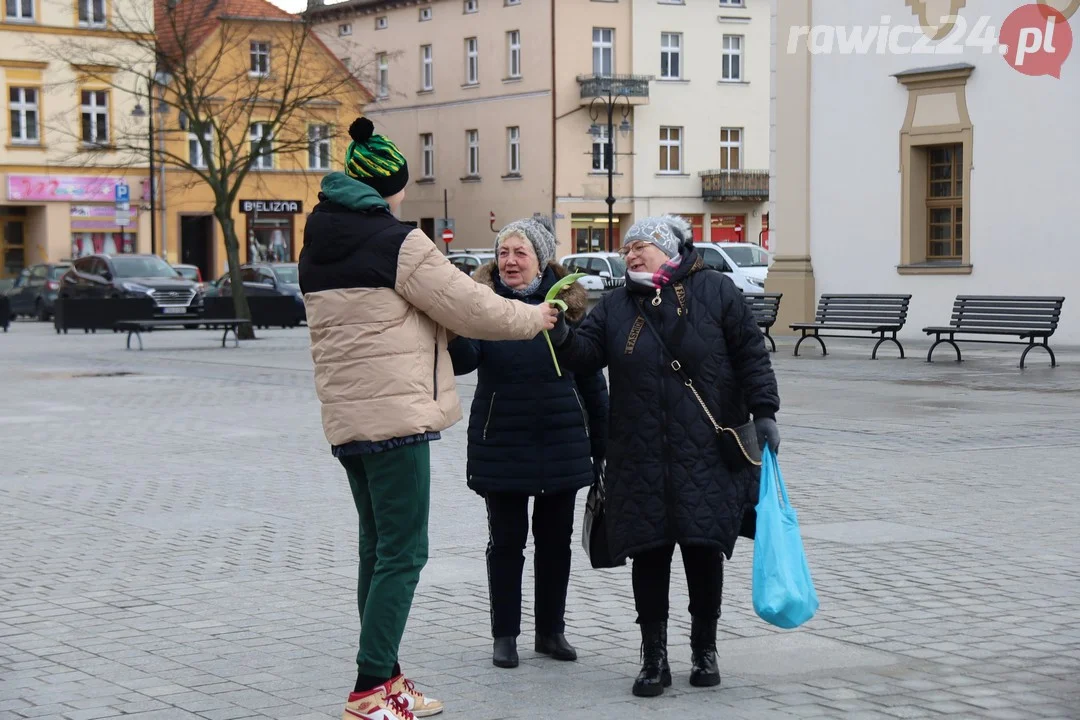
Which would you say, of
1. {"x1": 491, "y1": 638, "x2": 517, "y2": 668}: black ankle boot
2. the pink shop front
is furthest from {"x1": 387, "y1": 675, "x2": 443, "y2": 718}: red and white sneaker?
the pink shop front

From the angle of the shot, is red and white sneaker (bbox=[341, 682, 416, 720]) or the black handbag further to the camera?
the black handbag

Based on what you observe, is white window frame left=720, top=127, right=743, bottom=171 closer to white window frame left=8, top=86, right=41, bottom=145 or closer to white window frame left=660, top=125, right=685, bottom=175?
white window frame left=660, top=125, right=685, bottom=175

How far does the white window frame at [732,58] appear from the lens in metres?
64.0

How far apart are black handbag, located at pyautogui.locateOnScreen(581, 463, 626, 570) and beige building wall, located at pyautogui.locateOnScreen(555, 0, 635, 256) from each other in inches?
2128

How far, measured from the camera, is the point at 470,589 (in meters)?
7.65

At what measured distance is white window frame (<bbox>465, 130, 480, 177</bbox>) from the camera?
6444cm

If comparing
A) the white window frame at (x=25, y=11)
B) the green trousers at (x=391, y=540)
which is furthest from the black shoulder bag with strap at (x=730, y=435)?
the white window frame at (x=25, y=11)

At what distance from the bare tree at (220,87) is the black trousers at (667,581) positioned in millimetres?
26599

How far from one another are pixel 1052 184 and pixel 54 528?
20008 millimetres

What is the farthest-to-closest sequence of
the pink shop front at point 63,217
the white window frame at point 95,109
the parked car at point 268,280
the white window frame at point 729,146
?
the white window frame at point 729,146 → the white window frame at point 95,109 → the pink shop front at point 63,217 → the parked car at point 268,280

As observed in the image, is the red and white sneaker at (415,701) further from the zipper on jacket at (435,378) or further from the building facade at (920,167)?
the building facade at (920,167)

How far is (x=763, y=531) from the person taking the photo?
5785 mm

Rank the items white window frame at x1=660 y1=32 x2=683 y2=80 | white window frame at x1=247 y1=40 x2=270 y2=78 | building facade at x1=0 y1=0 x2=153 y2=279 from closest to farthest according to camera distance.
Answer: white window frame at x1=247 y1=40 x2=270 y2=78, building facade at x1=0 y1=0 x2=153 y2=279, white window frame at x1=660 y1=32 x2=683 y2=80

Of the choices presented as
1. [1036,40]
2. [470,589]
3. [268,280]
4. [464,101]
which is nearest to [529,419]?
[470,589]
